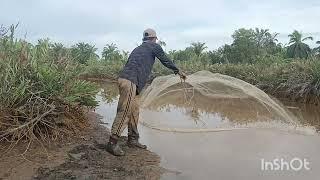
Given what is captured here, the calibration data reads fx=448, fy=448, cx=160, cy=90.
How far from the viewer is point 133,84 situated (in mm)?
6875

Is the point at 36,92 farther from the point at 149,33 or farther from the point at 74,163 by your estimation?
the point at 149,33

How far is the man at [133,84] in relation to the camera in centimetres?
677

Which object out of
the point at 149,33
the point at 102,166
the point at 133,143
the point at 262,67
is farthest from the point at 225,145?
the point at 262,67

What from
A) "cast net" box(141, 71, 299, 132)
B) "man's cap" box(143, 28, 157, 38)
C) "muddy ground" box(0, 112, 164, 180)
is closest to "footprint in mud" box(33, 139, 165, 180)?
"muddy ground" box(0, 112, 164, 180)

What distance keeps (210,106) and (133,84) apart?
459 cm

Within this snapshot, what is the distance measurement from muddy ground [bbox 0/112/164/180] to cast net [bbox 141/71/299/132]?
230 cm

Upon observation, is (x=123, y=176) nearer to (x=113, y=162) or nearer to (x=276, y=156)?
(x=113, y=162)

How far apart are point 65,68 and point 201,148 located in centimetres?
271

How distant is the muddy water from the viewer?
6.00 m

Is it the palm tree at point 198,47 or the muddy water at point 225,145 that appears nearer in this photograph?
the muddy water at point 225,145

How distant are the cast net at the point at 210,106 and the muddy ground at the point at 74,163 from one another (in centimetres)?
230

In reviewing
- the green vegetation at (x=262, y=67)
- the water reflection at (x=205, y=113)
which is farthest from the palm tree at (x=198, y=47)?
the water reflection at (x=205, y=113)

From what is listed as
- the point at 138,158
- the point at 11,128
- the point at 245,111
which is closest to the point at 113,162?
the point at 138,158

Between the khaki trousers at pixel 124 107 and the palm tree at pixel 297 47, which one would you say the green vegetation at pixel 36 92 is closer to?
the khaki trousers at pixel 124 107
